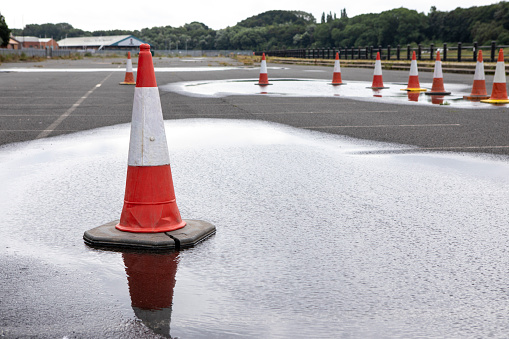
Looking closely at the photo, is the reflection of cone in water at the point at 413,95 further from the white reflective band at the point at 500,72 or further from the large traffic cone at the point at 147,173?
the large traffic cone at the point at 147,173

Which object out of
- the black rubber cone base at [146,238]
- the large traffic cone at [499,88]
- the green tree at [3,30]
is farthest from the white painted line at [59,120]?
the green tree at [3,30]

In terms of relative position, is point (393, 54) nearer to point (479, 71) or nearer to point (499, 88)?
point (479, 71)

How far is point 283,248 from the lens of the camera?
422 cm

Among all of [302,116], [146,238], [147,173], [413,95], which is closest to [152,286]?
[146,238]

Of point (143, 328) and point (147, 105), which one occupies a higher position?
point (147, 105)

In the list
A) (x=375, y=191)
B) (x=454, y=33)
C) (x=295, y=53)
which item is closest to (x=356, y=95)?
(x=375, y=191)

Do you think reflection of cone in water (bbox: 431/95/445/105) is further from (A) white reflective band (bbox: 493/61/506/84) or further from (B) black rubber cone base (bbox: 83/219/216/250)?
(B) black rubber cone base (bbox: 83/219/216/250)

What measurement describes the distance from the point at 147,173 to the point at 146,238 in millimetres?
546

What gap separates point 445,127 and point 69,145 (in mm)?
5179

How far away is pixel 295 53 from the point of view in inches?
2859

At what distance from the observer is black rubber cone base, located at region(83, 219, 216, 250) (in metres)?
4.27

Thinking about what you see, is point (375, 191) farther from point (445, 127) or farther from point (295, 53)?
point (295, 53)

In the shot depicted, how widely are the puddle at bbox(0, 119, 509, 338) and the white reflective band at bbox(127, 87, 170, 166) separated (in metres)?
0.52

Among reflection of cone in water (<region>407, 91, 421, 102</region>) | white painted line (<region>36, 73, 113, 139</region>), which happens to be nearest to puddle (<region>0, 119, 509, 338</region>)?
white painted line (<region>36, 73, 113, 139</region>)
